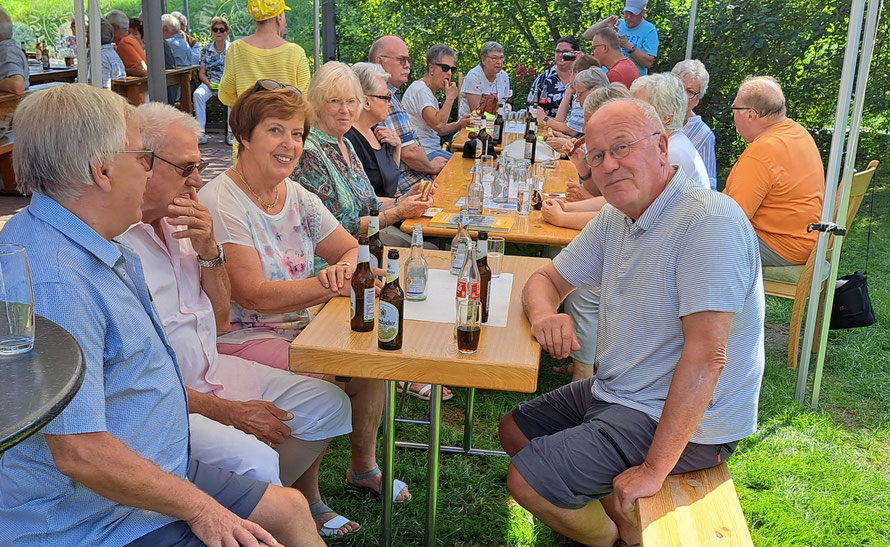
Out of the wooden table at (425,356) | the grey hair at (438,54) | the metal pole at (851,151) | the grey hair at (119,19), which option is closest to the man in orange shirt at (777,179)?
the metal pole at (851,151)

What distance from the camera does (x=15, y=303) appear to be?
142 cm

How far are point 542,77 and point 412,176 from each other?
3474 mm

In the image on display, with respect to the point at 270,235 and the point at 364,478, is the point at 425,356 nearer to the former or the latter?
the point at 270,235

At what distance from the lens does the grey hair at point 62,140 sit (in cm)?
166

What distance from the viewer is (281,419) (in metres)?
2.54

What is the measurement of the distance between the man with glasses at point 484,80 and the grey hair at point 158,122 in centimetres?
676

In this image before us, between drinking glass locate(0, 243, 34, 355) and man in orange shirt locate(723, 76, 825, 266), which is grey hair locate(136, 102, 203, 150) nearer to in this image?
drinking glass locate(0, 243, 34, 355)

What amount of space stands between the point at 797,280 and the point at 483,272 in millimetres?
2587

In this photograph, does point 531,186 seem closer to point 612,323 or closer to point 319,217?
point 319,217

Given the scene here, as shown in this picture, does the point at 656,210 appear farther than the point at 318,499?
No

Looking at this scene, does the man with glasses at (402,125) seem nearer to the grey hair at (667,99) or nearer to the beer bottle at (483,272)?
the grey hair at (667,99)

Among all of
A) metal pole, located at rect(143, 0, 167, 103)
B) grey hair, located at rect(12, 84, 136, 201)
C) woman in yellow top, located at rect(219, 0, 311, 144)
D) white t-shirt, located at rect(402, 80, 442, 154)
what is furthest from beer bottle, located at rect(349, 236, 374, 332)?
metal pole, located at rect(143, 0, 167, 103)

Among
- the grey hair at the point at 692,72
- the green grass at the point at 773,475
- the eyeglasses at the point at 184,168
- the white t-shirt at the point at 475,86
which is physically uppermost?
the grey hair at the point at 692,72

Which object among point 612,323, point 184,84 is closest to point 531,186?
point 612,323
